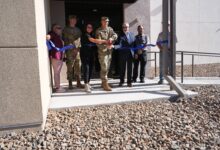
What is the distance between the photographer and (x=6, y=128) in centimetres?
427

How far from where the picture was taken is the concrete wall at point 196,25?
13.5 meters

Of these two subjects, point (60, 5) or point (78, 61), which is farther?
point (60, 5)

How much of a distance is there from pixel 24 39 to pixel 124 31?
3441mm

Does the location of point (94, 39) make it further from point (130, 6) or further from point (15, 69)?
point (130, 6)

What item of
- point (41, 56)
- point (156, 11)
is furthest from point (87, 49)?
point (156, 11)

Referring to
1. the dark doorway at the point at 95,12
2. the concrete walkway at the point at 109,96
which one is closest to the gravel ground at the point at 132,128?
the concrete walkway at the point at 109,96

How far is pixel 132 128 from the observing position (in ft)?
15.2

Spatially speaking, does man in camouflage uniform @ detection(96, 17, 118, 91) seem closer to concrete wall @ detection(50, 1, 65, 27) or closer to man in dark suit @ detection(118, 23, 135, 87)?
man in dark suit @ detection(118, 23, 135, 87)

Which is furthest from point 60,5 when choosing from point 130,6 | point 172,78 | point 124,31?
point 172,78

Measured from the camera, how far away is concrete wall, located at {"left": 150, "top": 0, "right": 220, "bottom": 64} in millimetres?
13492

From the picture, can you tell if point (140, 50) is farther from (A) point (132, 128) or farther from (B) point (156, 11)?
(B) point (156, 11)

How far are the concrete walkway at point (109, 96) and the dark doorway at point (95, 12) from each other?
345 cm

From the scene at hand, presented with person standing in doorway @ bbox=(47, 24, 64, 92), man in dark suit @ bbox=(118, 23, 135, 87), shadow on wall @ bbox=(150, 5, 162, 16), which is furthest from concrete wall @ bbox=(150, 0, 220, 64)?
person standing in doorway @ bbox=(47, 24, 64, 92)

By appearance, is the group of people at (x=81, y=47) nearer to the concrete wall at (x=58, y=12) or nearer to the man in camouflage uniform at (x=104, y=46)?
the man in camouflage uniform at (x=104, y=46)
